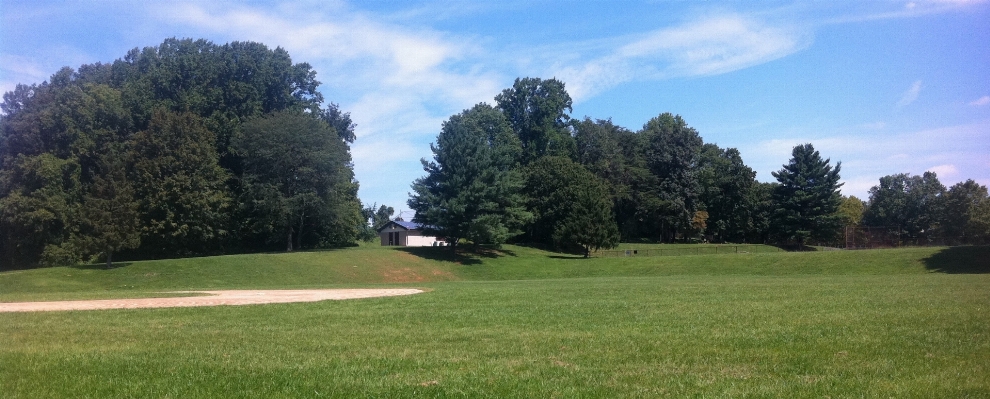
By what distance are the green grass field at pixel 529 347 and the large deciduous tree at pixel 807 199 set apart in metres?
72.0

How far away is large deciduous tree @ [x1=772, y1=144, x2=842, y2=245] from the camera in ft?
299

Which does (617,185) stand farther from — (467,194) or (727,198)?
(467,194)

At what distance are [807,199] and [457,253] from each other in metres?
52.8

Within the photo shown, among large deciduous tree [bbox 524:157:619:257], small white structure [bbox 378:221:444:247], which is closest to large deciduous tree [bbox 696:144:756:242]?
large deciduous tree [bbox 524:157:619:257]

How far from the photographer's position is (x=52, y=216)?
5469 cm

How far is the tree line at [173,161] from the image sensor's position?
179 feet

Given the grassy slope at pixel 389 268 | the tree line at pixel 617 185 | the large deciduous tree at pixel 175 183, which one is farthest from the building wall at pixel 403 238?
the large deciduous tree at pixel 175 183

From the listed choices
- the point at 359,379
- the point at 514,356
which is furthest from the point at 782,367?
the point at 359,379

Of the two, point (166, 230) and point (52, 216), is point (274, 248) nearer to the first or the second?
point (166, 230)

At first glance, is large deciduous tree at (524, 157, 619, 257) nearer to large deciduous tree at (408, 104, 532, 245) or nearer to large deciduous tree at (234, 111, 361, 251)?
large deciduous tree at (408, 104, 532, 245)

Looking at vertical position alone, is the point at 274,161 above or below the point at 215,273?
above

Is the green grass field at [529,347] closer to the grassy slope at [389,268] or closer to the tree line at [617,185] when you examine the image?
the grassy slope at [389,268]

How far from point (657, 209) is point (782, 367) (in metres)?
91.7

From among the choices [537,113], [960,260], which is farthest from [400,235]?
[960,260]
